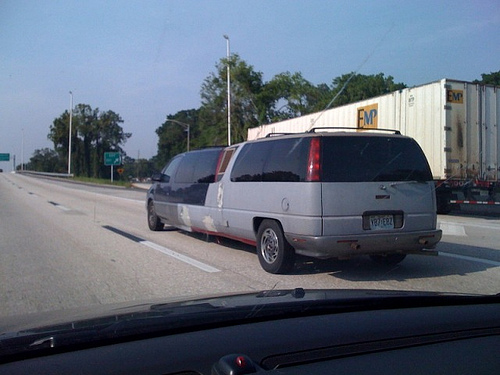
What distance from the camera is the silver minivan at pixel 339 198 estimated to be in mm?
6625

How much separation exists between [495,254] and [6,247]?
360 inches

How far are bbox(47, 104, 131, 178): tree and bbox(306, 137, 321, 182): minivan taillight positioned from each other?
8516 centimetres

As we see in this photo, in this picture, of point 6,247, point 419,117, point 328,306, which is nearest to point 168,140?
point 419,117

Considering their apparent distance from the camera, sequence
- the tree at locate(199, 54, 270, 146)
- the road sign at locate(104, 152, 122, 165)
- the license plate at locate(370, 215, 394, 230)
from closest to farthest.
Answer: the license plate at locate(370, 215, 394, 230) < the tree at locate(199, 54, 270, 146) < the road sign at locate(104, 152, 122, 165)

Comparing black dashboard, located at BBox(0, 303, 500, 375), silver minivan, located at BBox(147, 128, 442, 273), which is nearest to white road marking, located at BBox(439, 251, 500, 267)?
silver minivan, located at BBox(147, 128, 442, 273)

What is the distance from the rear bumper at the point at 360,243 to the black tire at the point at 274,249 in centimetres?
23

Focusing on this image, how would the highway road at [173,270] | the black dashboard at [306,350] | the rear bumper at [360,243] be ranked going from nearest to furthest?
the black dashboard at [306,350], the highway road at [173,270], the rear bumper at [360,243]

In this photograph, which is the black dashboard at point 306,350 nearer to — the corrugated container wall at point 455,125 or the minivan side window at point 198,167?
the minivan side window at point 198,167

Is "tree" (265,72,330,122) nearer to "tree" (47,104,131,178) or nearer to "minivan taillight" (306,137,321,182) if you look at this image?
"minivan taillight" (306,137,321,182)

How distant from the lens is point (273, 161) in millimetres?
7539

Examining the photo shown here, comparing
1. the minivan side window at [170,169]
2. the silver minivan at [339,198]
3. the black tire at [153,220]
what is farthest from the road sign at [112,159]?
the silver minivan at [339,198]

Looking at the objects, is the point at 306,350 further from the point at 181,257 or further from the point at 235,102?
the point at 235,102

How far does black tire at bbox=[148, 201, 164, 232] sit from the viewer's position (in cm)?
1274

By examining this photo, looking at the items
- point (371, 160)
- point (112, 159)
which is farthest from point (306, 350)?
point (112, 159)
